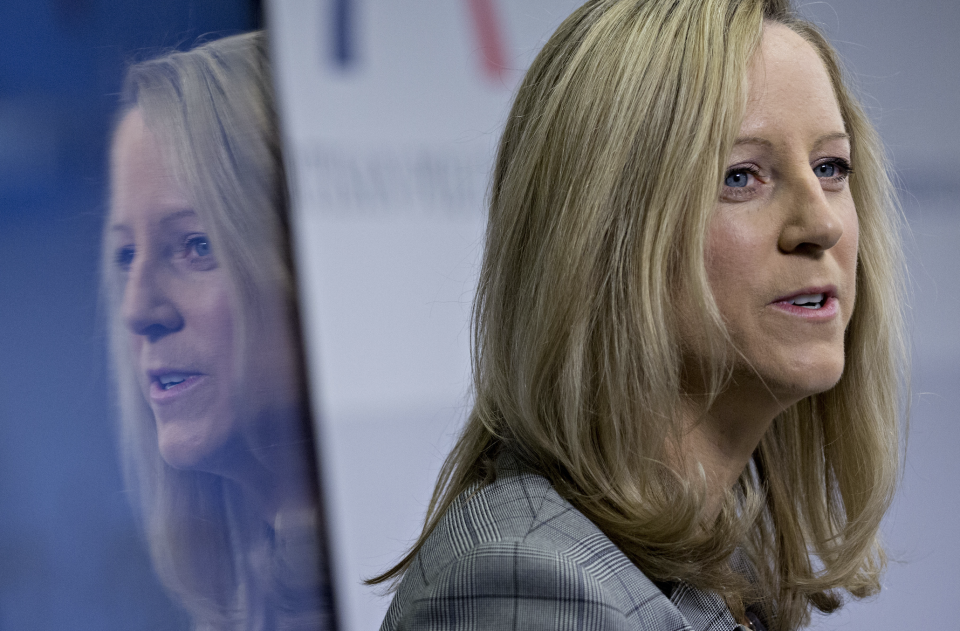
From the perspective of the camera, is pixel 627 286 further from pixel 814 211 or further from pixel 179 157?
pixel 179 157

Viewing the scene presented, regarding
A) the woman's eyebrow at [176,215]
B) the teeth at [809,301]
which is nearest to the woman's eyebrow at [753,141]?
the teeth at [809,301]

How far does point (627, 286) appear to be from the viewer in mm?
866

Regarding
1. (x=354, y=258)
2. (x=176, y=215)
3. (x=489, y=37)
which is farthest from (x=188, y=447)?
(x=489, y=37)

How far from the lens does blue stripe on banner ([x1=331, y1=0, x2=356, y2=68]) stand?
1672mm

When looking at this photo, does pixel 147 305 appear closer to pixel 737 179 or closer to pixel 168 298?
pixel 168 298

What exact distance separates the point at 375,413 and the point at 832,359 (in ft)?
3.06

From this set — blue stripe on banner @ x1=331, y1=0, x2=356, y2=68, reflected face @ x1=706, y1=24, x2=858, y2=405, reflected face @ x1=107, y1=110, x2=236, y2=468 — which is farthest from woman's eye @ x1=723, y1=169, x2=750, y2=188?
blue stripe on banner @ x1=331, y1=0, x2=356, y2=68

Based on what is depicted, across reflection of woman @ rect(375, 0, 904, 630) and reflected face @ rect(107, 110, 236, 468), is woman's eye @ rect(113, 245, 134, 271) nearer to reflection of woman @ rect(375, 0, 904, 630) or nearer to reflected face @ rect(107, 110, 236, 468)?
reflected face @ rect(107, 110, 236, 468)

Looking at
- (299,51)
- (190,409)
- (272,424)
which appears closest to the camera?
(190,409)

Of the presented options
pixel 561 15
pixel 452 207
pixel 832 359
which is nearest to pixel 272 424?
pixel 452 207

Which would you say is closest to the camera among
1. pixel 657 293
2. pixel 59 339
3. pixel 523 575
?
pixel 523 575

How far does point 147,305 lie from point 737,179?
0.77 m

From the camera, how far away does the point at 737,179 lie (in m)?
0.89

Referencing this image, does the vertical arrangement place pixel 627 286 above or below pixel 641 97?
below
